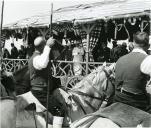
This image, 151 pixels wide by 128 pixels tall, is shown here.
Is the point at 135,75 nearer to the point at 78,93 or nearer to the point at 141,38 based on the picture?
→ the point at 141,38

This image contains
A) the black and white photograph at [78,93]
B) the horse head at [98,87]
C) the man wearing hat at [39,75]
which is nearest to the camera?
the black and white photograph at [78,93]

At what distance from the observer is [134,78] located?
4.91 m

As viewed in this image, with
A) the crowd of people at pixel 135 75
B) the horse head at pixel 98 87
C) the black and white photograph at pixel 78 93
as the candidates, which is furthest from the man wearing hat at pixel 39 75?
the crowd of people at pixel 135 75

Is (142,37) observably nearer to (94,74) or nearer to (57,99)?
(94,74)

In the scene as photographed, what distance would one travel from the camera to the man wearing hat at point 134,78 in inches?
193

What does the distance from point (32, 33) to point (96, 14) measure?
5.46 m

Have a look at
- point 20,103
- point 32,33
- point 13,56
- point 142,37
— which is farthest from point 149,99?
point 13,56

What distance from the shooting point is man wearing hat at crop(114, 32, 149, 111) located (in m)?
4.91

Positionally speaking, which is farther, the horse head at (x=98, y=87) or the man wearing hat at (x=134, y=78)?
the horse head at (x=98, y=87)

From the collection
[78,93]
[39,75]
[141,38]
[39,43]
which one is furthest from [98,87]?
[39,43]

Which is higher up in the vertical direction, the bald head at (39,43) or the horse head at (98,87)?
the bald head at (39,43)

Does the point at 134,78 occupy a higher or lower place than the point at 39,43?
lower

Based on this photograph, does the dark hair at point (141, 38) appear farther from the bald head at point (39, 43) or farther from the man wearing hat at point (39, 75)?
the bald head at point (39, 43)

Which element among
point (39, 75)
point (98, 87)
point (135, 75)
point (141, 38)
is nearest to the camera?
point (135, 75)
